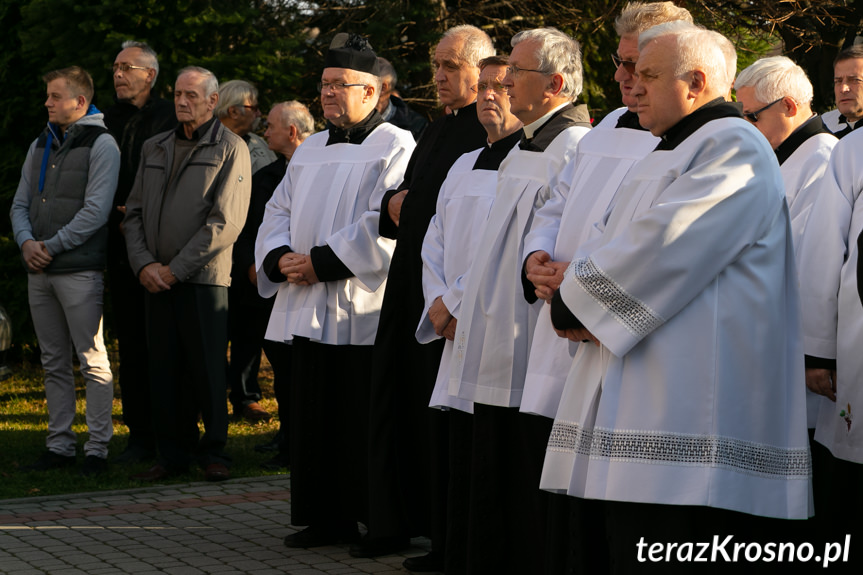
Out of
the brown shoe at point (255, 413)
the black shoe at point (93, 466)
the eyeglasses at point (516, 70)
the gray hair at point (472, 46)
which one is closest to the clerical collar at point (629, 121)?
the eyeglasses at point (516, 70)

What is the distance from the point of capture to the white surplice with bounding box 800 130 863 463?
14.2 feet

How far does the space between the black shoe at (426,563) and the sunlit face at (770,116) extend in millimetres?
2409

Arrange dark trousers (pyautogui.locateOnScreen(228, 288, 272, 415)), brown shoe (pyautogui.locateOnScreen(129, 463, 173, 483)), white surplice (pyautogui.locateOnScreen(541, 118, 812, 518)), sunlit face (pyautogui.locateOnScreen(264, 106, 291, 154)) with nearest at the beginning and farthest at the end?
1. white surplice (pyautogui.locateOnScreen(541, 118, 812, 518))
2. brown shoe (pyautogui.locateOnScreen(129, 463, 173, 483))
3. sunlit face (pyautogui.locateOnScreen(264, 106, 291, 154))
4. dark trousers (pyautogui.locateOnScreen(228, 288, 272, 415))

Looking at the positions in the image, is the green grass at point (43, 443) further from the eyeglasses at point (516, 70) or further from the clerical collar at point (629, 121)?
the clerical collar at point (629, 121)

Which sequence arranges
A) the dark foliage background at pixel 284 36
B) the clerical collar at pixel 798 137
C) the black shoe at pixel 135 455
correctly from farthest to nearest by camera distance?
the dark foliage background at pixel 284 36, the black shoe at pixel 135 455, the clerical collar at pixel 798 137

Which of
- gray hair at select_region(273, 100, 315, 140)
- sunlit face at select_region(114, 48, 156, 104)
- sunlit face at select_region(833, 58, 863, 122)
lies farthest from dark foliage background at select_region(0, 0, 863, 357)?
sunlit face at select_region(833, 58, 863, 122)

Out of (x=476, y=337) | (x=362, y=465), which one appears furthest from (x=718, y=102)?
(x=362, y=465)

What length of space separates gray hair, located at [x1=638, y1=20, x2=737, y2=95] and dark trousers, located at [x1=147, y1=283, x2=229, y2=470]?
14.9 ft

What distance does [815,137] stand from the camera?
4883 mm

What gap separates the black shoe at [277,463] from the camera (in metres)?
7.83

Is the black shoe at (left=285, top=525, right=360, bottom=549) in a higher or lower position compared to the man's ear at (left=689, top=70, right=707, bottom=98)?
lower

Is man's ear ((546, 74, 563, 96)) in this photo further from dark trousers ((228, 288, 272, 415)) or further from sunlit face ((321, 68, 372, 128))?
dark trousers ((228, 288, 272, 415))

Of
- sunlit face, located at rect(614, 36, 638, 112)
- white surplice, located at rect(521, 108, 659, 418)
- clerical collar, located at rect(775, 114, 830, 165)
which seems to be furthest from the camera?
clerical collar, located at rect(775, 114, 830, 165)

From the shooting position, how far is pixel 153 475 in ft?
24.2
